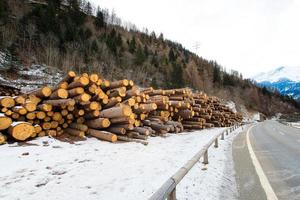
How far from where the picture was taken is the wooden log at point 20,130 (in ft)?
32.0

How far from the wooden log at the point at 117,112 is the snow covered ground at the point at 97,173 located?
1.51m

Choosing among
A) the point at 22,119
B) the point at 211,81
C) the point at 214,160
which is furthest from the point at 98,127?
the point at 211,81

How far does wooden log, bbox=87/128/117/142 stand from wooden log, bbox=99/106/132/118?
753mm

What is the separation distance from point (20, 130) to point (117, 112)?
3.71 meters

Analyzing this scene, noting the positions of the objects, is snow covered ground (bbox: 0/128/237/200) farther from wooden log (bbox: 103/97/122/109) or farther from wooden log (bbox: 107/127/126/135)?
wooden log (bbox: 103/97/122/109)

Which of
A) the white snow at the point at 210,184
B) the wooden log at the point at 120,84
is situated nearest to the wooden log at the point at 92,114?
the wooden log at the point at 120,84

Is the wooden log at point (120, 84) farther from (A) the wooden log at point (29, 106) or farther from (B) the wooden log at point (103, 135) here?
(A) the wooden log at point (29, 106)

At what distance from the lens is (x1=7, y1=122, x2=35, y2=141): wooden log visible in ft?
32.0

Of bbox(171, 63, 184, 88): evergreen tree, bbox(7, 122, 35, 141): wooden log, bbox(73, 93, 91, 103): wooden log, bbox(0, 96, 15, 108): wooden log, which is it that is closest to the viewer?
bbox(7, 122, 35, 141): wooden log

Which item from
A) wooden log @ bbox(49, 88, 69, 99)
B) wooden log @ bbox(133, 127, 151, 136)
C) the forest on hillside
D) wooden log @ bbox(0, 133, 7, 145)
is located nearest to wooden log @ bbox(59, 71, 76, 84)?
wooden log @ bbox(49, 88, 69, 99)

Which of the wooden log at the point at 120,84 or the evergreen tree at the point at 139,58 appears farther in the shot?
the evergreen tree at the point at 139,58

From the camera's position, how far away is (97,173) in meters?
7.18

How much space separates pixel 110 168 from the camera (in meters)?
7.73

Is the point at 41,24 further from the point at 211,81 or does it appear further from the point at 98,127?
the point at 211,81
